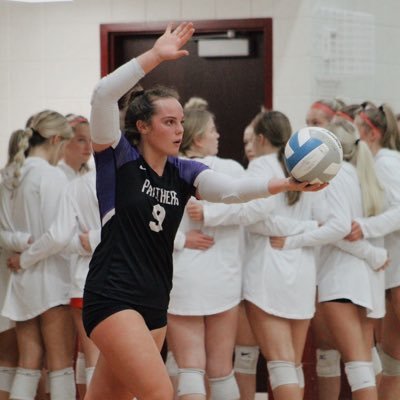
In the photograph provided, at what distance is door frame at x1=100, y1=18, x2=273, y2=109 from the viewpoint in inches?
297

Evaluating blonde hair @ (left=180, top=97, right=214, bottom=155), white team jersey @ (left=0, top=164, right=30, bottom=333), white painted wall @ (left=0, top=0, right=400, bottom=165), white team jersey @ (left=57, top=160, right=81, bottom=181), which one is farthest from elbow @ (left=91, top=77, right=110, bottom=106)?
white painted wall @ (left=0, top=0, right=400, bottom=165)

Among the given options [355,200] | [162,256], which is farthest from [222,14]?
[162,256]

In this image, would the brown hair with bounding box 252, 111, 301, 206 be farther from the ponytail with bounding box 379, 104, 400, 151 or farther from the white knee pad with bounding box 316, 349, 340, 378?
the white knee pad with bounding box 316, 349, 340, 378

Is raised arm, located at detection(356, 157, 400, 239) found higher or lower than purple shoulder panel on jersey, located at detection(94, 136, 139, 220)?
lower

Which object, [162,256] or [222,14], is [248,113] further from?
[162,256]

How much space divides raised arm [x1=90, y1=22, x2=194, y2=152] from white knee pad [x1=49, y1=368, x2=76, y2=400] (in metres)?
2.28

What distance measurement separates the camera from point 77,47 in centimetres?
792

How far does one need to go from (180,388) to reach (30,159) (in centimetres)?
151

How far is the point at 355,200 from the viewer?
562 cm

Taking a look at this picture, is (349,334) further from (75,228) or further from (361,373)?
(75,228)

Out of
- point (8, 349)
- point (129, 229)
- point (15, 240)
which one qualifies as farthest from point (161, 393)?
point (8, 349)

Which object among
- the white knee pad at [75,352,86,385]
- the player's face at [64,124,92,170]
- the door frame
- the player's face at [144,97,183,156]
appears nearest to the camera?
the player's face at [144,97,183,156]

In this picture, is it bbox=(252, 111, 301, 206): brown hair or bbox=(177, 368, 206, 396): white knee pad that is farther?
bbox=(252, 111, 301, 206): brown hair

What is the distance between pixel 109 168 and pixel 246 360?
239 cm
